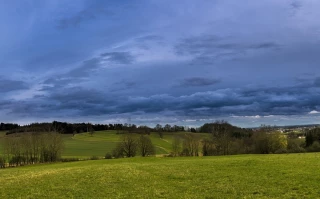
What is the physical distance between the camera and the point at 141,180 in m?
26.9

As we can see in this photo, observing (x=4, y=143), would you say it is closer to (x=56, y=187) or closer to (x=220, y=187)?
(x=56, y=187)

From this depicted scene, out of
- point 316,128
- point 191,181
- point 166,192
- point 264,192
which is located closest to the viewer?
point 264,192

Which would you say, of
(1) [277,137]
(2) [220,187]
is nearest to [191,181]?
(2) [220,187]

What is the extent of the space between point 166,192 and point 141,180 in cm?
690

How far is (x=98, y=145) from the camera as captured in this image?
141 meters

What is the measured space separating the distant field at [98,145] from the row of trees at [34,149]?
15.1 m

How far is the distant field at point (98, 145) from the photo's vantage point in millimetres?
119500

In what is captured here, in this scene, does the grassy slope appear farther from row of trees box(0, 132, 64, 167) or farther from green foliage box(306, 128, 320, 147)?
green foliage box(306, 128, 320, 147)

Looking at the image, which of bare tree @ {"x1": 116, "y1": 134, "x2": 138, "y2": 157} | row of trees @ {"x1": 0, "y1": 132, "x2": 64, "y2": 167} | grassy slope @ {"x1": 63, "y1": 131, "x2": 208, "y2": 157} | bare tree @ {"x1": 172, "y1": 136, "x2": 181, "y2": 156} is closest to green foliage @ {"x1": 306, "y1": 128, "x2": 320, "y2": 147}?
grassy slope @ {"x1": 63, "y1": 131, "x2": 208, "y2": 157}

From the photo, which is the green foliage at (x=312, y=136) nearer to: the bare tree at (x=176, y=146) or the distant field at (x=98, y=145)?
the distant field at (x=98, y=145)

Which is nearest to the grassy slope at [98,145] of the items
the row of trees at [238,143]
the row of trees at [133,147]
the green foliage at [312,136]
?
the row of trees at [238,143]

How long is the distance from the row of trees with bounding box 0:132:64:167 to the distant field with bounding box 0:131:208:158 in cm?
1513

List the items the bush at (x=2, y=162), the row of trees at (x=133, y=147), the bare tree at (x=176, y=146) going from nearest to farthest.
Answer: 1. the bush at (x=2, y=162)
2. the row of trees at (x=133, y=147)
3. the bare tree at (x=176, y=146)

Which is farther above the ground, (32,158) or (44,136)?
(44,136)
